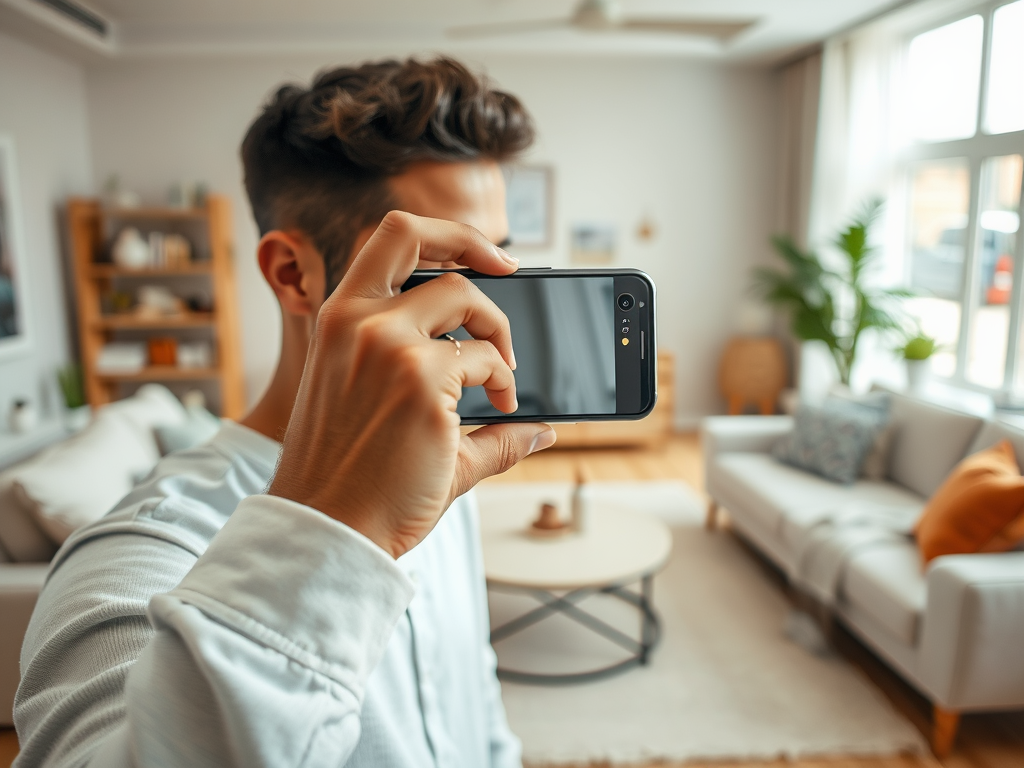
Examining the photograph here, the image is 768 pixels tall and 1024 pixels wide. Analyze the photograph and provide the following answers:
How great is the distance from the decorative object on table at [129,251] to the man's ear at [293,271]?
4617 millimetres

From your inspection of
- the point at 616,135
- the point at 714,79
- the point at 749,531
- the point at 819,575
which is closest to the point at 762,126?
the point at 714,79

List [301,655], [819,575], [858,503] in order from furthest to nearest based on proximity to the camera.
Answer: [858,503]
[819,575]
[301,655]

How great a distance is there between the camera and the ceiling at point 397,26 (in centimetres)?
398

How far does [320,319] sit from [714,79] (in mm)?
5569

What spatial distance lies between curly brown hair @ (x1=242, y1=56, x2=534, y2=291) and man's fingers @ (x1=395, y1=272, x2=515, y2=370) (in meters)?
0.32

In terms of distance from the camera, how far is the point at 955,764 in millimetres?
1898

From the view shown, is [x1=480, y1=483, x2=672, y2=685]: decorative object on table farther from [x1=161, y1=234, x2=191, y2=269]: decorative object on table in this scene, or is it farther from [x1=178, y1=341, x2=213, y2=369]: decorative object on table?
[x1=161, y1=234, x2=191, y2=269]: decorative object on table

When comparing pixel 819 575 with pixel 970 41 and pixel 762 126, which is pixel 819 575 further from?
pixel 762 126

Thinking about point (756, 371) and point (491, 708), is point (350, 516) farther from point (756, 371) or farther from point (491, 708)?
point (756, 371)

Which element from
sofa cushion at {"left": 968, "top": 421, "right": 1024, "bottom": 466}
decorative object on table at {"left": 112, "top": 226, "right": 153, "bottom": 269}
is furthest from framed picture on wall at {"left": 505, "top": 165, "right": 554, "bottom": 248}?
sofa cushion at {"left": 968, "top": 421, "right": 1024, "bottom": 466}

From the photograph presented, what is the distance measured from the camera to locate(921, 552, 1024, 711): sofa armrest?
181 centimetres

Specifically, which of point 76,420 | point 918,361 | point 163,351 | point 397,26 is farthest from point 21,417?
point 918,361

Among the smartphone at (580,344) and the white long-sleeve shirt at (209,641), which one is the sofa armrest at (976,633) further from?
the white long-sleeve shirt at (209,641)

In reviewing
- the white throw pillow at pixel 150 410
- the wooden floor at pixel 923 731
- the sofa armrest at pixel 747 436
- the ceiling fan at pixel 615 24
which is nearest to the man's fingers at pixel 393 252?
the wooden floor at pixel 923 731
